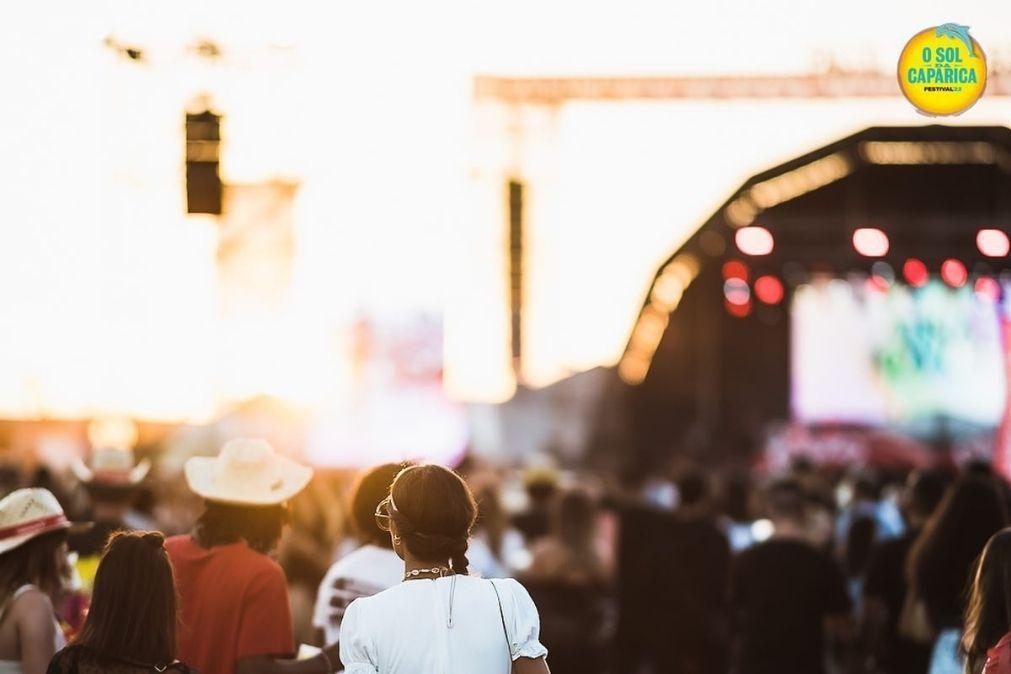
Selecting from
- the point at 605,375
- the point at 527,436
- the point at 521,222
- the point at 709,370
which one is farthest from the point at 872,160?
the point at 527,436

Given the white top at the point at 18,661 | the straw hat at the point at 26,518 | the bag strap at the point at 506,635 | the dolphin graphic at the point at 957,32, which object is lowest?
the white top at the point at 18,661

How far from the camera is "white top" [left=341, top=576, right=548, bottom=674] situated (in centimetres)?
479

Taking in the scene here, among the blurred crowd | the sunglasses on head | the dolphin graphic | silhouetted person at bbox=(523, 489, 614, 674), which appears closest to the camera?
the sunglasses on head

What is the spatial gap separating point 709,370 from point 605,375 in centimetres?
1108

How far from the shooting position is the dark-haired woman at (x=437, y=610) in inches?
189

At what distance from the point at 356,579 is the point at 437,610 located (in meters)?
1.79

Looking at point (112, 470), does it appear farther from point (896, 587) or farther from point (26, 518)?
point (896, 587)

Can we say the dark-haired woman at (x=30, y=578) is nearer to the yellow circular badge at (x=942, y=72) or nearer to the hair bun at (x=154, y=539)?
the hair bun at (x=154, y=539)

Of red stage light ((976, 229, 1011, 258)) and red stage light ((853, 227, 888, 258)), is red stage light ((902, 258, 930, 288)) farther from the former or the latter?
red stage light ((976, 229, 1011, 258))

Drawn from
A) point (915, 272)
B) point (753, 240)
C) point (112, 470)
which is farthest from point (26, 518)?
point (915, 272)

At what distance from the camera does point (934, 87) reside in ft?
28.0

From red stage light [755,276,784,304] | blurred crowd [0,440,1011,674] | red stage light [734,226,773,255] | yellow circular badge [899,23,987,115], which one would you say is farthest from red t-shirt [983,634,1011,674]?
red stage light [755,276,784,304]

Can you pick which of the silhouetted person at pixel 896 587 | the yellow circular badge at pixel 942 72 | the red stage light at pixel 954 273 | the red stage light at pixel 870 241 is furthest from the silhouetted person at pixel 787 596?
the red stage light at pixel 954 273

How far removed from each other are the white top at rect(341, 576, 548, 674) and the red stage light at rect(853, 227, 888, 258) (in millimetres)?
14771
